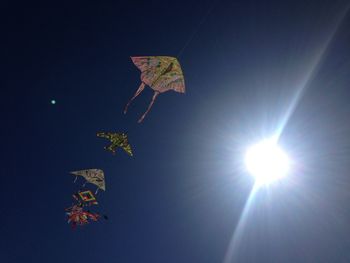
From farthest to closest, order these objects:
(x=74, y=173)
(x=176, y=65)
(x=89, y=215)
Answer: (x=74, y=173), (x=89, y=215), (x=176, y=65)

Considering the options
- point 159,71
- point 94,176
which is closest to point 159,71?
point 159,71

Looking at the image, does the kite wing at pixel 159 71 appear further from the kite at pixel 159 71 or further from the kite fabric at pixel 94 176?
the kite fabric at pixel 94 176

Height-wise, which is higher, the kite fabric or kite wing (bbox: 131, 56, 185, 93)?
kite wing (bbox: 131, 56, 185, 93)

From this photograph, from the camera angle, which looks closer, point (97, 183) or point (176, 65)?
point (176, 65)

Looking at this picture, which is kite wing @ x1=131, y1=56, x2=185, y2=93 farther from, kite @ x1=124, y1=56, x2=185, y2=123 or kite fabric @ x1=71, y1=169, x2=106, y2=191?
kite fabric @ x1=71, y1=169, x2=106, y2=191

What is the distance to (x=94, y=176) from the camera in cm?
4131

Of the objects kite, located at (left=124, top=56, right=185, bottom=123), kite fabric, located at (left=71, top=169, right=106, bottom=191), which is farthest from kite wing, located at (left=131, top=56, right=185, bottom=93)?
kite fabric, located at (left=71, top=169, right=106, bottom=191)

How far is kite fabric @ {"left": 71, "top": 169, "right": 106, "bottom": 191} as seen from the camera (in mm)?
40938

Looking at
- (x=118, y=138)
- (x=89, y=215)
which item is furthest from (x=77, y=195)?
(x=118, y=138)

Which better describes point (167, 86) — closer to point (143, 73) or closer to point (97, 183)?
point (143, 73)

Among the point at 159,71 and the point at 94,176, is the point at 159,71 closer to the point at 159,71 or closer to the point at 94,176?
the point at 159,71

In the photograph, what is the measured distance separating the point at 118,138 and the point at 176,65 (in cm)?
825

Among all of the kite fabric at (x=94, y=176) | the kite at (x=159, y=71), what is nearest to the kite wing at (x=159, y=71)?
the kite at (x=159, y=71)

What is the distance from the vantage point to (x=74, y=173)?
4031cm
